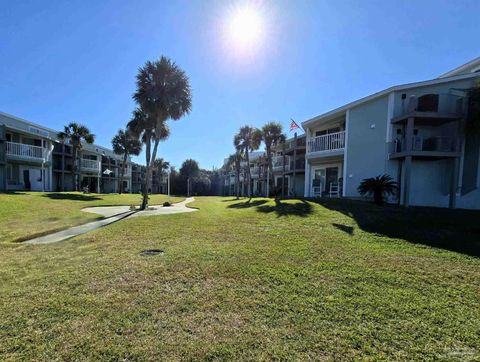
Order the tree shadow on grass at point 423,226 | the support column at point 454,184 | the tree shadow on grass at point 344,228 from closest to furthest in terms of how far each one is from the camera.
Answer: the tree shadow on grass at point 423,226 → the tree shadow on grass at point 344,228 → the support column at point 454,184

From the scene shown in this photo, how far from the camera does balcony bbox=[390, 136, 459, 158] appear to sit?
12.9 metres

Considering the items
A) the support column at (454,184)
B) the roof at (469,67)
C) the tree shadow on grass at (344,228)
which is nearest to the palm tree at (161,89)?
the tree shadow on grass at (344,228)

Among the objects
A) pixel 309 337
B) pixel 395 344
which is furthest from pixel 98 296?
pixel 395 344

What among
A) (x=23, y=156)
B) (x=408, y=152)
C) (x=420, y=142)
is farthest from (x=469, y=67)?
(x=23, y=156)

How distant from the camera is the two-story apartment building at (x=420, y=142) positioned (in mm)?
13258

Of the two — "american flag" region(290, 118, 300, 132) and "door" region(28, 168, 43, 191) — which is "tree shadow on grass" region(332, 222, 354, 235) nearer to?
Answer: "american flag" region(290, 118, 300, 132)

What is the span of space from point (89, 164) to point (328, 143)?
3202 cm

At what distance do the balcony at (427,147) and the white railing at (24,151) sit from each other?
97.3ft

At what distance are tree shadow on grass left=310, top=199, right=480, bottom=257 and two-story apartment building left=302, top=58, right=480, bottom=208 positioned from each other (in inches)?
133

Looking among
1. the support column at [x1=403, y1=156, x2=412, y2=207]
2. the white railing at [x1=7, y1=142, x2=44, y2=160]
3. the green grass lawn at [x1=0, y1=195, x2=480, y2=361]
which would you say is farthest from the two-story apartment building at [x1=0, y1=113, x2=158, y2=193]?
the support column at [x1=403, y1=156, x2=412, y2=207]

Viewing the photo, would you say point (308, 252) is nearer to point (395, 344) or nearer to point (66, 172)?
point (395, 344)

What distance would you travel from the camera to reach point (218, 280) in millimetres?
4211

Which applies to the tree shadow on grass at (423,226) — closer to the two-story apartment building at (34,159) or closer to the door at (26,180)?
the two-story apartment building at (34,159)

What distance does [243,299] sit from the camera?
3564 millimetres
